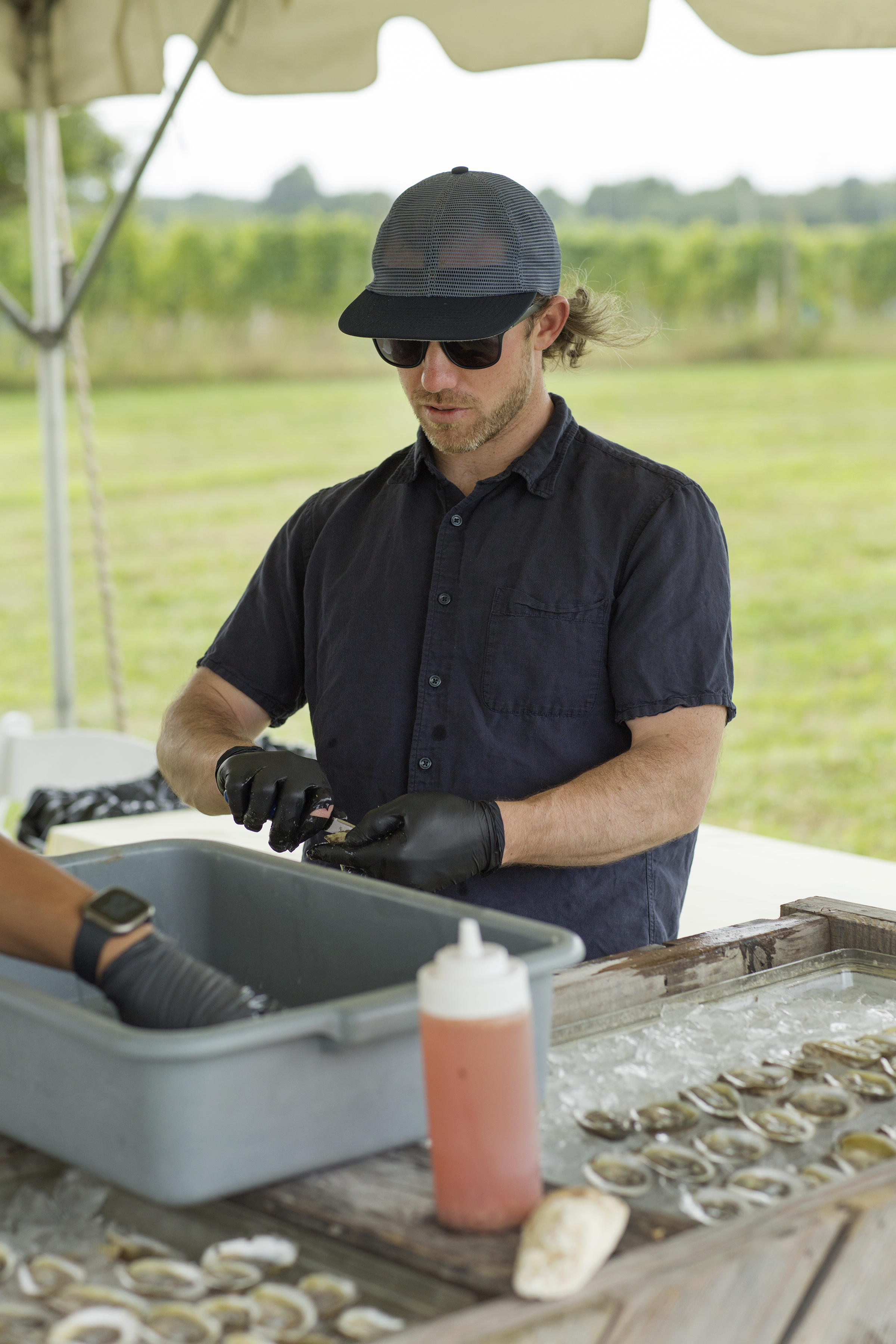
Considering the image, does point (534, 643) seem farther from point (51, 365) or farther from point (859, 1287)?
point (51, 365)

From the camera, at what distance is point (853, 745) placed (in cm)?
729

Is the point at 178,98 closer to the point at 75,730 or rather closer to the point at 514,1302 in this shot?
the point at 75,730

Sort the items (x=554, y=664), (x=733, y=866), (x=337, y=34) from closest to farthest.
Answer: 1. (x=554, y=664)
2. (x=337, y=34)
3. (x=733, y=866)

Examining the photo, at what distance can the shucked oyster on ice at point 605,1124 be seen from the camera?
1053 millimetres

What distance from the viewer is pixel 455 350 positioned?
1.63 meters

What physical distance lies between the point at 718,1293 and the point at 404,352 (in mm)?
1130

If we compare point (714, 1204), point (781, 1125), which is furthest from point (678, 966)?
point (714, 1204)

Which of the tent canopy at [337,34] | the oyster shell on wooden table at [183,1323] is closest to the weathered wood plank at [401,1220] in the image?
the oyster shell on wooden table at [183,1323]

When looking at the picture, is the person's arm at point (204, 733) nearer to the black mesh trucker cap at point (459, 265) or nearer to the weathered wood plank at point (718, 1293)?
the black mesh trucker cap at point (459, 265)

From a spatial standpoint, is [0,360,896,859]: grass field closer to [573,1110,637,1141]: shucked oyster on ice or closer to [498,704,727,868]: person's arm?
[498,704,727,868]: person's arm

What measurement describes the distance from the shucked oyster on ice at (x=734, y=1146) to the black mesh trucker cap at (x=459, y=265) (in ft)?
2.93

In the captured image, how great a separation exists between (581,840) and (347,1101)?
66cm

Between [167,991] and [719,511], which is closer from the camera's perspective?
[167,991]

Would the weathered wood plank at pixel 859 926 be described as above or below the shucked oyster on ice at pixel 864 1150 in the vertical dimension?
below
